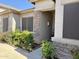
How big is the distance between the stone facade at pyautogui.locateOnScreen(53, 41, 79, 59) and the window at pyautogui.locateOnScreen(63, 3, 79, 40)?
0.59 meters

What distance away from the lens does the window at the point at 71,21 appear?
925cm

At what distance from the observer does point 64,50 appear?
9797 mm

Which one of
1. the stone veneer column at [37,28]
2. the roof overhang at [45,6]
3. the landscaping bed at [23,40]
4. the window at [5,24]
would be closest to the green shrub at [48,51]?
the landscaping bed at [23,40]

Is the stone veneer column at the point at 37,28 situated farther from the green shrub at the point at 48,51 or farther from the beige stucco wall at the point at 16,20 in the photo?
the green shrub at the point at 48,51

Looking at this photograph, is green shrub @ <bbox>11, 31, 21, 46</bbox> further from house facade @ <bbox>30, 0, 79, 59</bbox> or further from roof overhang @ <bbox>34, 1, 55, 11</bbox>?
house facade @ <bbox>30, 0, 79, 59</bbox>

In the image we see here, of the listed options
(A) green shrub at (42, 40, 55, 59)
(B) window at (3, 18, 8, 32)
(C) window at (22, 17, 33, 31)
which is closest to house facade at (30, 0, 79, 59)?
(A) green shrub at (42, 40, 55, 59)

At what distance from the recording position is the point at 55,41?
34.6ft

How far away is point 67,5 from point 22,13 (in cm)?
998

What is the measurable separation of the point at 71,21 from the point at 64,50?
1.81 m

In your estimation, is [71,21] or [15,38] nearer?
[71,21]

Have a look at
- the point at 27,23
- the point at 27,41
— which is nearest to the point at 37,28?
the point at 27,41

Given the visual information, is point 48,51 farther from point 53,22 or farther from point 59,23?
point 53,22

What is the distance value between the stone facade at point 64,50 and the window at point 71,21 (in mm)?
595

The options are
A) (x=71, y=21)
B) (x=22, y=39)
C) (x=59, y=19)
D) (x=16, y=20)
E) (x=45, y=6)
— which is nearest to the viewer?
(x=71, y=21)
